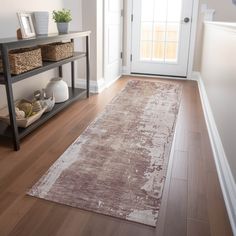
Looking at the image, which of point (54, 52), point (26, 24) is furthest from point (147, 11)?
point (26, 24)

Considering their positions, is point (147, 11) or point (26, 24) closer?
point (26, 24)

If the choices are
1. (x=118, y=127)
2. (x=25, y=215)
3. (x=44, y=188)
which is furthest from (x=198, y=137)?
(x=25, y=215)

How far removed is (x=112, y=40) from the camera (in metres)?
3.76

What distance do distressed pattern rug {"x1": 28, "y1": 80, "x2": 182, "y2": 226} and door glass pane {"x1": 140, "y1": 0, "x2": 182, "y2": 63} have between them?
5.71 feet

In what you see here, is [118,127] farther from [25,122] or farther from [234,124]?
[234,124]

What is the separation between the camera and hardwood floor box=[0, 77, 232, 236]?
48.0 inches

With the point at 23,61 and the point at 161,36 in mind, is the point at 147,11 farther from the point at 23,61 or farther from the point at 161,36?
the point at 23,61

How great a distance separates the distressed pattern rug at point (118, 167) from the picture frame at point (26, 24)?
3.02 ft

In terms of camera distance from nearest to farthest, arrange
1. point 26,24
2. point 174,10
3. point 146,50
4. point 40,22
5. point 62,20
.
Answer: point 26,24 → point 40,22 → point 62,20 → point 174,10 → point 146,50

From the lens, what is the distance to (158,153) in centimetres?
191

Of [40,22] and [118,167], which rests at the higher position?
[40,22]

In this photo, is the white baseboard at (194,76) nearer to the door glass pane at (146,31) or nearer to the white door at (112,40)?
the door glass pane at (146,31)

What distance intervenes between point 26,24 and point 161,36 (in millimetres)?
2569

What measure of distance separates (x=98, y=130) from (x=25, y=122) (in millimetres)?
613
